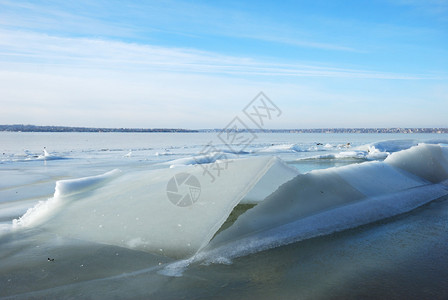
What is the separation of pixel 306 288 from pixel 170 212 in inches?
62.2

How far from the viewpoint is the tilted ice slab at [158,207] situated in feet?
9.77

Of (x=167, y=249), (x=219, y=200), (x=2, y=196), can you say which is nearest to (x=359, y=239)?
(x=219, y=200)

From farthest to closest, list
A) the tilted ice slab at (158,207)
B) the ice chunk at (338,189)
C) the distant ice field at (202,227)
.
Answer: the ice chunk at (338,189)
the tilted ice slab at (158,207)
the distant ice field at (202,227)

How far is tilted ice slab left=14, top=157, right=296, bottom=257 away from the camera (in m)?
2.98

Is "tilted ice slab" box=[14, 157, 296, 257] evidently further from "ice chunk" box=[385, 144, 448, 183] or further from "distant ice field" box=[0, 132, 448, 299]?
"ice chunk" box=[385, 144, 448, 183]

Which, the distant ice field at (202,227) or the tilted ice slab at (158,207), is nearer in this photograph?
the distant ice field at (202,227)

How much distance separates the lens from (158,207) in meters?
3.49

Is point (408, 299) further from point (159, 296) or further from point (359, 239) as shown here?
→ point (159, 296)

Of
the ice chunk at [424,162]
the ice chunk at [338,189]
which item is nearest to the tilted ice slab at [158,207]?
the ice chunk at [338,189]

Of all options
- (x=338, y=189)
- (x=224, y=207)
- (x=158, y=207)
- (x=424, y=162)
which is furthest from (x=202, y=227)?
(x=424, y=162)

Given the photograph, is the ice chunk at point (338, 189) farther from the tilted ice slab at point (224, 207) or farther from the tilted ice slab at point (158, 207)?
the tilted ice slab at point (158, 207)

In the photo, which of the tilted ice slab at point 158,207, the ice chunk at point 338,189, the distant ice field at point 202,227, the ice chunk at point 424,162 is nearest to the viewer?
the distant ice field at point 202,227

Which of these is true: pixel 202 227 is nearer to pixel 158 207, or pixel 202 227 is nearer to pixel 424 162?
pixel 158 207

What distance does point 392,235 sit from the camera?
3393 millimetres
